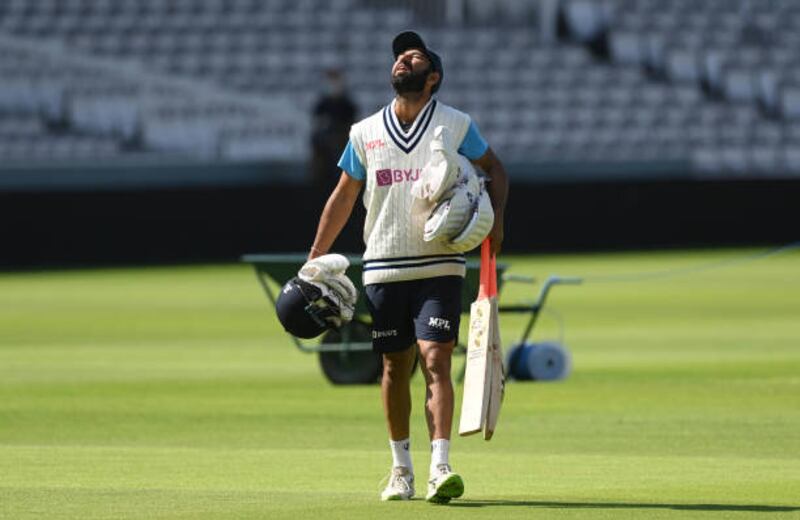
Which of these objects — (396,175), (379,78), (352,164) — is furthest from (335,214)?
(379,78)

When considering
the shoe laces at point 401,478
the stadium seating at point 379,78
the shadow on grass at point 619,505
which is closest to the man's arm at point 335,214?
the shoe laces at point 401,478

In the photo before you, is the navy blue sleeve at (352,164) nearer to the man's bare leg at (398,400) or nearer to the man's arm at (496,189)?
the man's arm at (496,189)

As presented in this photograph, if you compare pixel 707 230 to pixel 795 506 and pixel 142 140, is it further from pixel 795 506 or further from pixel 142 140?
pixel 795 506

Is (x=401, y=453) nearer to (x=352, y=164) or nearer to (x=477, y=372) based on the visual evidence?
(x=477, y=372)

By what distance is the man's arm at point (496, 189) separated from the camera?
9148 mm

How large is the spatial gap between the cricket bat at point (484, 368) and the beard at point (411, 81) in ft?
2.41

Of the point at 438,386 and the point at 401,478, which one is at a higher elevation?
the point at 438,386

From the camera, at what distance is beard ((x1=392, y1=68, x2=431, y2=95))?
9.10m

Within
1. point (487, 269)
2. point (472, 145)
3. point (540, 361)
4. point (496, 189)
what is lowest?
point (540, 361)

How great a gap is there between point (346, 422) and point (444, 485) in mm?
4070

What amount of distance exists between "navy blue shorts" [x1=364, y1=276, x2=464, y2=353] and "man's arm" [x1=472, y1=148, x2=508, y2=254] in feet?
0.81

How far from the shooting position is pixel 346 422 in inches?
501

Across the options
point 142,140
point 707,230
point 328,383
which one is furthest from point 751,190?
point 328,383

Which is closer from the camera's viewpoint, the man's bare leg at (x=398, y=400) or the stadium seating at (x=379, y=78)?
the man's bare leg at (x=398, y=400)
